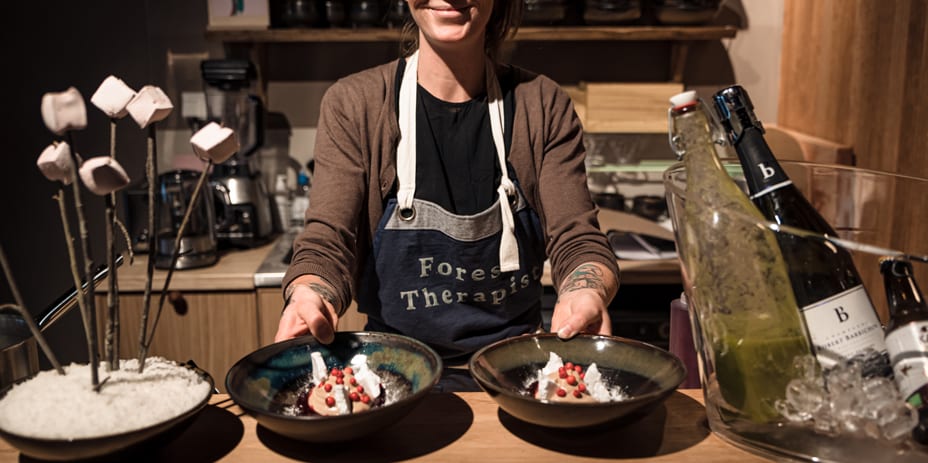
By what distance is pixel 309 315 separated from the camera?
0.98 metres

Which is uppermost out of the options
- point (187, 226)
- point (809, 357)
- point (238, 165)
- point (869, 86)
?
point (869, 86)

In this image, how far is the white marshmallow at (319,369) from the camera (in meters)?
0.94

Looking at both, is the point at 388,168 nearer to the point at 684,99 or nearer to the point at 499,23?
the point at 499,23

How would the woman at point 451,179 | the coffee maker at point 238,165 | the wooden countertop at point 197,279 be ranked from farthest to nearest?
1. the coffee maker at point 238,165
2. the wooden countertop at point 197,279
3. the woman at point 451,179

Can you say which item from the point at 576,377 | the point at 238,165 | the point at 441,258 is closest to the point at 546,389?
the point at 576,377

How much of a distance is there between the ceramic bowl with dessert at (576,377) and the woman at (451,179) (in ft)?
1.63

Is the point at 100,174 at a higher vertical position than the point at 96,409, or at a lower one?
higher

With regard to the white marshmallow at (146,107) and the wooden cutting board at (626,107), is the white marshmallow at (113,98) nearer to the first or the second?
the white marshmallow at (146,107)

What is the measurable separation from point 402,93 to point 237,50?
4.64ft

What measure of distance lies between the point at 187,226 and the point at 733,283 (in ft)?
6.10

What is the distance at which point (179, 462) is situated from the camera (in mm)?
817

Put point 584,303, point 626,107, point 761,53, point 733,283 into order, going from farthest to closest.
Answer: point 761,53 < point 626,107 < point 584,303 < point 733,283

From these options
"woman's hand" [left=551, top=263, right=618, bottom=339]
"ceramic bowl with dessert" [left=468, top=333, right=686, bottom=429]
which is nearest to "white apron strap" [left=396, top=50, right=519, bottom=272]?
"woman's hand" [left=551, top=263, right=618, bottom=339]

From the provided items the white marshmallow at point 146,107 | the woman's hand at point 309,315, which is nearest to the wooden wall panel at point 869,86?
the woman's hand at point 309,315
